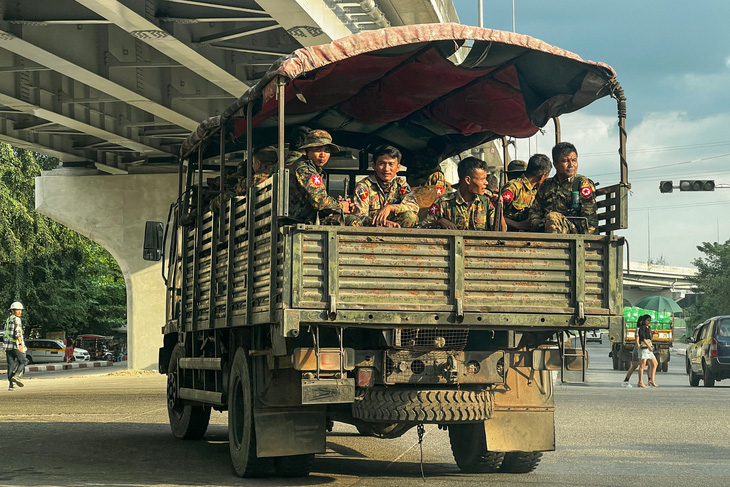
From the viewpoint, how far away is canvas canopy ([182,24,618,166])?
8.52 metres

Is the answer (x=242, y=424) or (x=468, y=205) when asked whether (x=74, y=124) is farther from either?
(x=468, y=205)

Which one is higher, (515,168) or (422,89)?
(422,89)

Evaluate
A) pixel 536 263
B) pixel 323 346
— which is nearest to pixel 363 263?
pixel 323 346

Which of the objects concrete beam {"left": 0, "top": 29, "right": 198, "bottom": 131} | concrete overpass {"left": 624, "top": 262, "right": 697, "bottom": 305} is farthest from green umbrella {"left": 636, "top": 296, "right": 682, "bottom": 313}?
concrete overpass {"left": 624, "top": 262, "right": 697, "bottom": 305}

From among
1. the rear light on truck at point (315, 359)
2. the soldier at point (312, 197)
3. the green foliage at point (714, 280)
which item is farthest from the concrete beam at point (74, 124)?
the green foliage at point (714, 280)

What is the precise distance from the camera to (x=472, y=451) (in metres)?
9.63

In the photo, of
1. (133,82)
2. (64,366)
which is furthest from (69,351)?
(133,82)

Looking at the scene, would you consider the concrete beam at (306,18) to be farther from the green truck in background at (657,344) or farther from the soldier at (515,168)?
the green truck in background at (657,344)

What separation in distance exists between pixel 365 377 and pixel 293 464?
1.11 meters

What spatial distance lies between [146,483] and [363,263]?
2.36 m

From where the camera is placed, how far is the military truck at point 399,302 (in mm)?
8109

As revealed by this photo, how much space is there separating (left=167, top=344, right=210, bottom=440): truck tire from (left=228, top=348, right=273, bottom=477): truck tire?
263 centimetres

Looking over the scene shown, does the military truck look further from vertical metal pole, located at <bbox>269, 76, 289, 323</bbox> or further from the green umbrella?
the green umbrella

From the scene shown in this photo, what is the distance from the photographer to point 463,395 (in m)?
8.46
